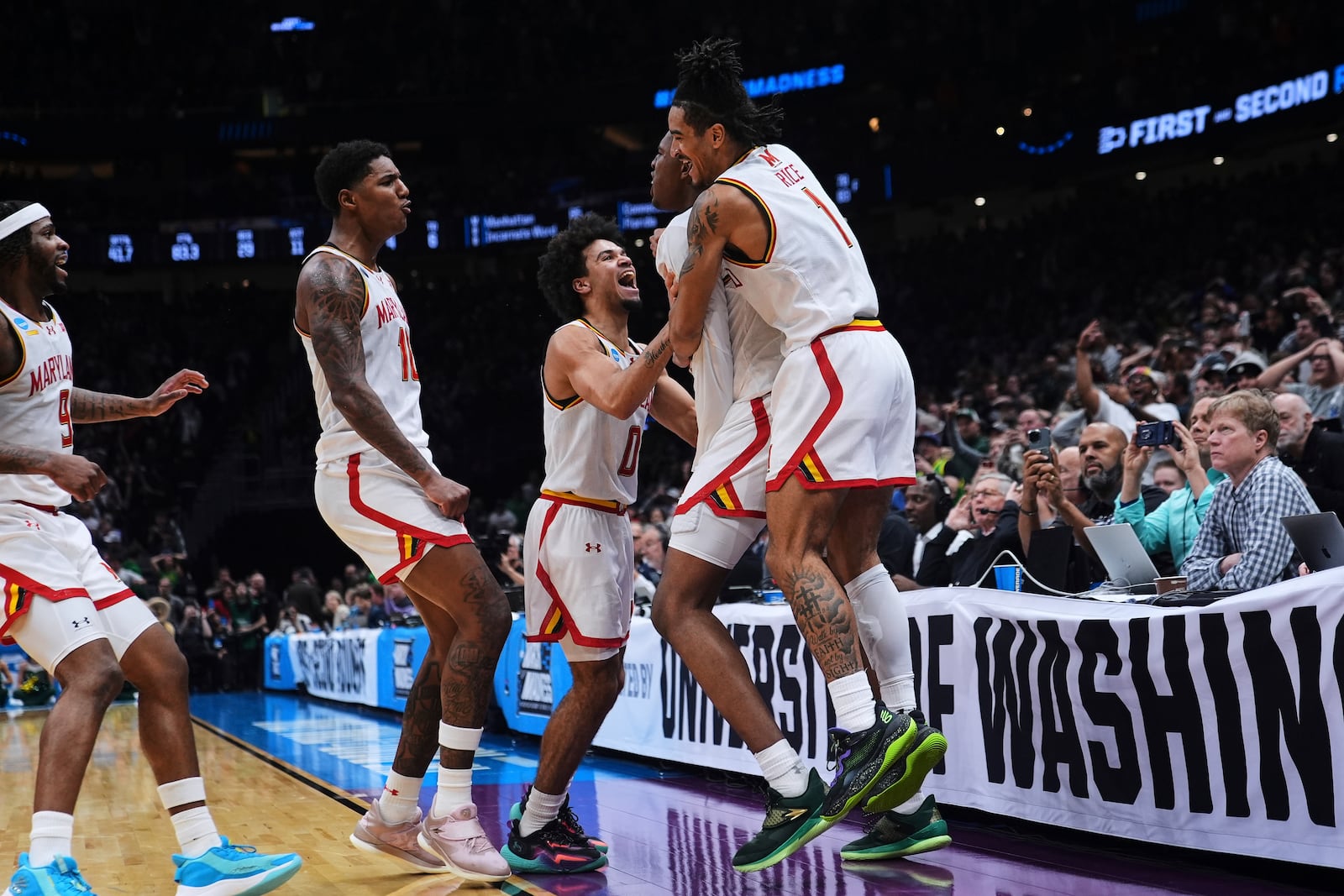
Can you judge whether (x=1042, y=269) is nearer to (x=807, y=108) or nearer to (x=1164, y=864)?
(x=807, y=108)

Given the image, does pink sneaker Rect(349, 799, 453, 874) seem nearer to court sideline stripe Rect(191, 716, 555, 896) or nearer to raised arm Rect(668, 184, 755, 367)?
court sideline stripe Rect(191, 716, 555, 896)

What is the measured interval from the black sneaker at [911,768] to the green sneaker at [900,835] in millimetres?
515

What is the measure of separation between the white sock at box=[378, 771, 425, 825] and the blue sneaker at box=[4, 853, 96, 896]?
3.44 ft

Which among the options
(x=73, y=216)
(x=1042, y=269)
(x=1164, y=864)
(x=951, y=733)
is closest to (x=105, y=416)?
(x=951, y=733)

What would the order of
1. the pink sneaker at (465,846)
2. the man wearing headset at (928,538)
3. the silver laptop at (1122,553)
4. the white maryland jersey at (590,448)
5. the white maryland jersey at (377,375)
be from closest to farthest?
the pink sneaker at (465,846) → the white maryland jersey at (377,375) → the white maryland jersey at (590,448) → the silver laptop at (1122,553) → the man wearing headset at (928,538)

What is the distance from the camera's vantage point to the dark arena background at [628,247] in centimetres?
447

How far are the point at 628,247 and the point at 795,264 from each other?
25040mm

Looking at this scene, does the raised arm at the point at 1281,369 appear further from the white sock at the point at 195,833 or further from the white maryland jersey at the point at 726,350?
the white sock at the point at 195,833

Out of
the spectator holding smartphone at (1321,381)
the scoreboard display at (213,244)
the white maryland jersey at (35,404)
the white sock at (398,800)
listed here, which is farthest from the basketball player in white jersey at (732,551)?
the scoreboard display at (213,244)

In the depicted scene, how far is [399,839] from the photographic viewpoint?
13.9 feet

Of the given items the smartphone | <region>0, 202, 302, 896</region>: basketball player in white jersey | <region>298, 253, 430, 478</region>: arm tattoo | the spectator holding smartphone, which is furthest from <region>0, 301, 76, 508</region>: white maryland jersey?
the spectator holding smartphone

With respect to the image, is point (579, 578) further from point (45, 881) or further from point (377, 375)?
point (45, 881)

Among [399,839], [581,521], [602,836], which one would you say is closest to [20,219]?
[581,521]

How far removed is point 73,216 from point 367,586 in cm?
1752
